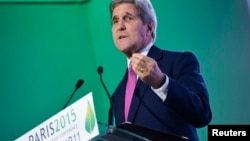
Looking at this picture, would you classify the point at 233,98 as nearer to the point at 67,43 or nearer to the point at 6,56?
the point at 67,43

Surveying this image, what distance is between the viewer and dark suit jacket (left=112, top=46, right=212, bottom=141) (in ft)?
8.95

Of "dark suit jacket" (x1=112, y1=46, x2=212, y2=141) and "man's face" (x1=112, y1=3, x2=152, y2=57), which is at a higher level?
"man's face" (x1=112, y1=3, x2=152, y2=57)

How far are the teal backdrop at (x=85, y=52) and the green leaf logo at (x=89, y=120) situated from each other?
0.50 m

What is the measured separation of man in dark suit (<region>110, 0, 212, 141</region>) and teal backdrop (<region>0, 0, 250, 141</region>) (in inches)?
4.3

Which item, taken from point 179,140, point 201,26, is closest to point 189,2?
point 201,26

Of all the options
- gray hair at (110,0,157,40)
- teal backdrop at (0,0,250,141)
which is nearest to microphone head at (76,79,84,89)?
teal backdrop at (0,0,250,141)

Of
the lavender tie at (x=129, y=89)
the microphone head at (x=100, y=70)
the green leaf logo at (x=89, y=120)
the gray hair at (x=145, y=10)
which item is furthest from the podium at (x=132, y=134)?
the microphone head at (x=100, y=70)

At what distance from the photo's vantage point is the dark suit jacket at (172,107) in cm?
273

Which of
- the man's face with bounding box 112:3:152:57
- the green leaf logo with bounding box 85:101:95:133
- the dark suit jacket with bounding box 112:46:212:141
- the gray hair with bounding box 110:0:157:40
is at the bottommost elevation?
the green leaf logo with bounding box 85:101:95:133

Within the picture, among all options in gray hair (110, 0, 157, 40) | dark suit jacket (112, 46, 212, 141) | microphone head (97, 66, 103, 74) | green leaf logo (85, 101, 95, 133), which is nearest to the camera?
green leaf logo (85, 101, 95, 133)

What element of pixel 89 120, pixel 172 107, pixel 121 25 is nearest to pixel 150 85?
pixel 172 107

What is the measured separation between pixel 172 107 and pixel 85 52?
35.8 inches

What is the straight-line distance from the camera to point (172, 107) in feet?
8.63

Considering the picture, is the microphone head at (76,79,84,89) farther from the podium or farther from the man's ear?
the podium
